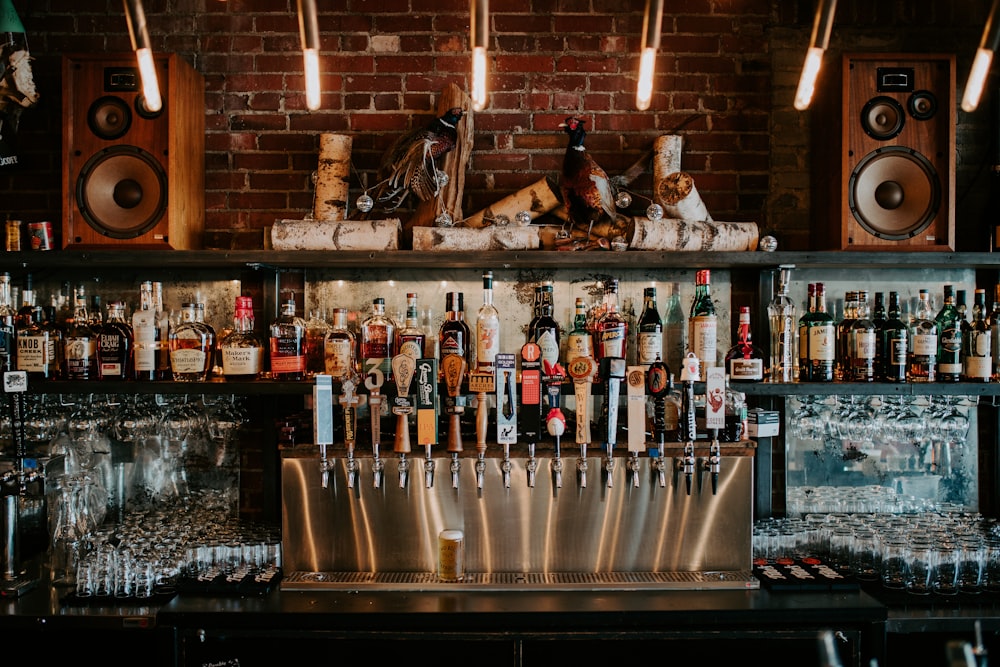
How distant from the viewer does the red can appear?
267 cm

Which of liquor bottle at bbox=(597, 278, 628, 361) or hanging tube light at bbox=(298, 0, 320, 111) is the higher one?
hanging tube light at bbox=(298, 0, 320, 111)

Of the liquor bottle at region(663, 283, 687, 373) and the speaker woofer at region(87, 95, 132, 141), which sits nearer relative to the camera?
the speaker woofer at region(87, 95, 132, 141)

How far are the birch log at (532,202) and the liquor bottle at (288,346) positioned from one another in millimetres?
809

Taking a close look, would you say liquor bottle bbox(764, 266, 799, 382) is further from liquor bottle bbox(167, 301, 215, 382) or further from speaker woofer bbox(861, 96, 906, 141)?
liquor bottle bbox(167, 301, 215, 382)

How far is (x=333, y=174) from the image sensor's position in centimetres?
276

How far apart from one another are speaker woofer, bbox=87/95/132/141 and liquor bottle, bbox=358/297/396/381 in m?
1.15

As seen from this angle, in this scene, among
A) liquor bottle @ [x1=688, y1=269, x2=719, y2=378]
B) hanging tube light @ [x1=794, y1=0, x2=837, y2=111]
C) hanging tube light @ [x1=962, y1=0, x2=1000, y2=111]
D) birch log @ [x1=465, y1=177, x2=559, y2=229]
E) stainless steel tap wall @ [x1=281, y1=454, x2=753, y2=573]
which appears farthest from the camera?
birch log @ [x1=465, y1=177, x2=559, y2=229]

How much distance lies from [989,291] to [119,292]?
12.2ft

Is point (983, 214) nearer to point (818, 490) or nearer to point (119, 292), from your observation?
point (818, 490)

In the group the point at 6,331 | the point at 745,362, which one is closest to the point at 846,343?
the point at 745,362

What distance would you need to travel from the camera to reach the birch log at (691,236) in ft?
8.32

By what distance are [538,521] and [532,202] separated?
125 cm

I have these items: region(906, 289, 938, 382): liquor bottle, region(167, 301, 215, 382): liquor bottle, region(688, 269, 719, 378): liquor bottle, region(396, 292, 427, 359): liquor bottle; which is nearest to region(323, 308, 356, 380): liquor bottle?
region(396, 292, 427, 359): liquor bottle

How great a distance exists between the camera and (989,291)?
2.96 m
